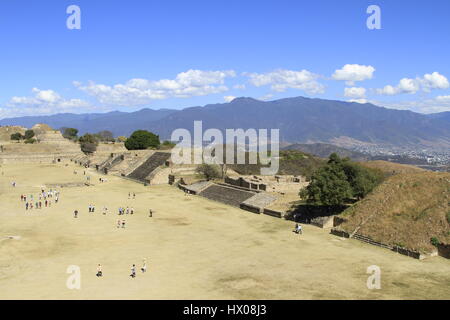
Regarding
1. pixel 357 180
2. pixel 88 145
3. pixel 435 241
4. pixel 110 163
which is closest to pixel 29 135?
pixel 88 145

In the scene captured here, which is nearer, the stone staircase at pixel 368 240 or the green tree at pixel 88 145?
the stone staircase at pixel 368 240

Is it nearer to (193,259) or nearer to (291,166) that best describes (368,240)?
(193,259)

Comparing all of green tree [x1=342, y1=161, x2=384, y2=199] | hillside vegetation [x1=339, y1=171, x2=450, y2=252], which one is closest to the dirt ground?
hillside vegetation [x1=339, y1=171, x2=450, y2=252]

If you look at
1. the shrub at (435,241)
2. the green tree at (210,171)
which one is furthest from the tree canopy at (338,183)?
the green tree at (210,171)

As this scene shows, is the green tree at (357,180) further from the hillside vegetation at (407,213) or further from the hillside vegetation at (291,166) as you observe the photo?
the hillside vegetation at (291,166)

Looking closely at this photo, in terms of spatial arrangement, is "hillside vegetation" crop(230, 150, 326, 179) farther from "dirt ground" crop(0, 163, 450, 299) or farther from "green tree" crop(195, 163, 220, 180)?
"dirt ground" crop(0, 163, 450, 299)

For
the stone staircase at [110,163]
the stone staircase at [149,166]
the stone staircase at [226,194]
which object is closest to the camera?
the stone staircase at [226,194]
